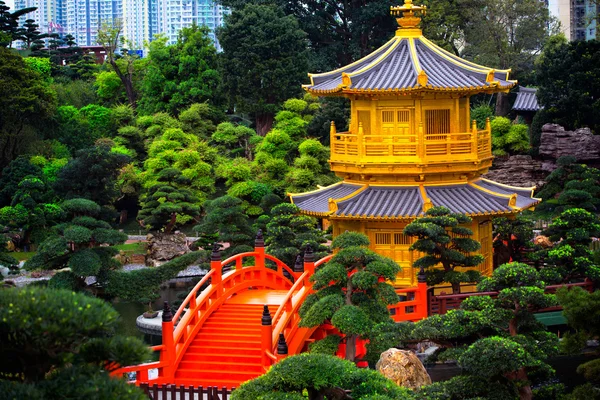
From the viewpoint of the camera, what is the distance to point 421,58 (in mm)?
24297

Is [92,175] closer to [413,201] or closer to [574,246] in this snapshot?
[413,201]

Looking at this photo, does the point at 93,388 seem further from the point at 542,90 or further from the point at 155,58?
the point at 155,58

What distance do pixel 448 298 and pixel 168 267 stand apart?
9662 mm

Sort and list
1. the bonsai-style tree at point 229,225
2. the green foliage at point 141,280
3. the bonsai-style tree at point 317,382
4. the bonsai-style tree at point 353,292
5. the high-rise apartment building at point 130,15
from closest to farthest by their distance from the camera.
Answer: the bonsai-style tree at point 317,382 → the bonsai-style tree at point 353,292 → the green foliage at point 141,280 → the bonsai-style tree at point 229,225 → the high-rise apartment building at point 130,15

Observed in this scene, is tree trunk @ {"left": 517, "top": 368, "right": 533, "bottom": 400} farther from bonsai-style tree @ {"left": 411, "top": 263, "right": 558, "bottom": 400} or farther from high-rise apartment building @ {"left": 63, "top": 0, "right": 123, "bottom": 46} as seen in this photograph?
high-rise apartment building @ {"left": 63, "top": 0, "right": 123, "bottom": 46}

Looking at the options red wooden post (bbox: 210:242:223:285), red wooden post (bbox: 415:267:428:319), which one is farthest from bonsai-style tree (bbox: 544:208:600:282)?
red wooden post (bbox: 210:242:223:285)

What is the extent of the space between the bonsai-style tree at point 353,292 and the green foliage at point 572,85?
24529 millimetres

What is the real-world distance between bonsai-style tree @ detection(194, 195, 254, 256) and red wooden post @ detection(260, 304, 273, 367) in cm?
1088

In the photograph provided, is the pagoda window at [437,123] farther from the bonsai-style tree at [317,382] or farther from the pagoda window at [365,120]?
the bonsai-style tree at [317,382]

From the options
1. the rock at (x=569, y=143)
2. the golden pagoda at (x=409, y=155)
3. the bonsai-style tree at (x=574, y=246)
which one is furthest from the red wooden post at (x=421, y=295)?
the rock at (x=569, y=143)

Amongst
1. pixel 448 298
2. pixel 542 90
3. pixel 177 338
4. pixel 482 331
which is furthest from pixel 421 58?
pixel 542 90

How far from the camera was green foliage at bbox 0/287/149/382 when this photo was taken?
927cm

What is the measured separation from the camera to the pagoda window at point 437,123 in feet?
77.2

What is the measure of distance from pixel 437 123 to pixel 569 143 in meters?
18.9
